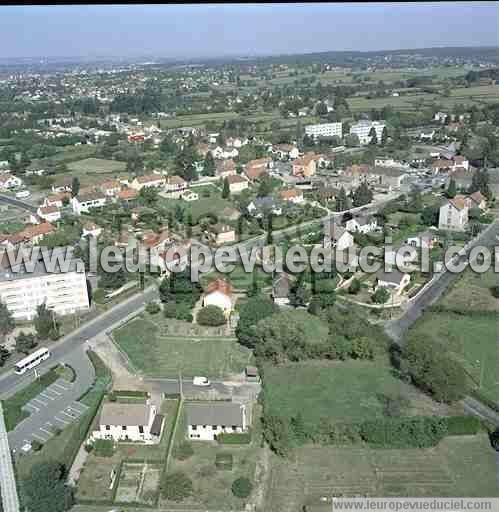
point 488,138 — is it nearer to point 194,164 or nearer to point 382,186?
point 382,186

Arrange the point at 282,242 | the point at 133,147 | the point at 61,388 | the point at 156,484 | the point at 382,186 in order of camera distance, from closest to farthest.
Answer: the point at 156,484 < the point at 61,388 < the point at 282,242 < the point at 382,186 < the point at 133,147

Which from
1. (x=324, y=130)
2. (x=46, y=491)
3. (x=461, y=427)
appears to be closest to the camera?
(x=46, y=491)

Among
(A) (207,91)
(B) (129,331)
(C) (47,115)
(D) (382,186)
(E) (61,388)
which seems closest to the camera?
(E) (61,388)

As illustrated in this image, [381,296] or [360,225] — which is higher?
[360,225]

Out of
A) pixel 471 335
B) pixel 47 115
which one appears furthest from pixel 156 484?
pixel 47 115

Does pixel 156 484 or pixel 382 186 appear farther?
pixel 382 186

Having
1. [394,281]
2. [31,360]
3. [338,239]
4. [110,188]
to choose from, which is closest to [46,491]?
[31,360]

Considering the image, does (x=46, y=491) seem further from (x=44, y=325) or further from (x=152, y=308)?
(x=152, y=308)

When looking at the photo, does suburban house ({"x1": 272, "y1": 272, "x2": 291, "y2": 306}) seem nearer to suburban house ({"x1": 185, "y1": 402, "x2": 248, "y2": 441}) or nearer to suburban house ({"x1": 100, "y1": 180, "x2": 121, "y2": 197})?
suburban house ({"x1": 185, "y1": 402, "x2": 248, "y2": 441})
